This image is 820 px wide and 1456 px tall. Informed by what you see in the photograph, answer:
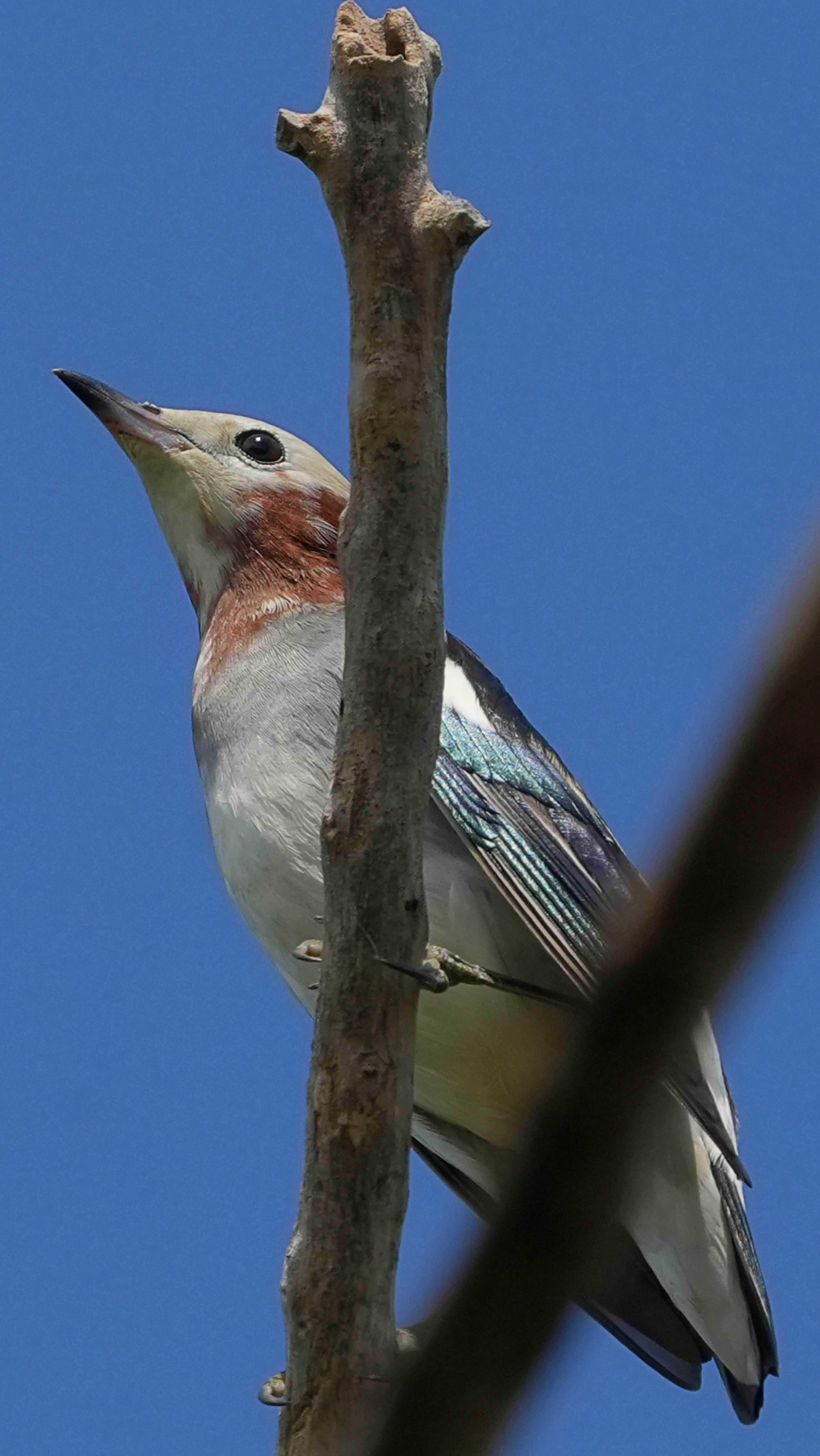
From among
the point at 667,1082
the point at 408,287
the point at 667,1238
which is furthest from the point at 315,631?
the point at 667,1082

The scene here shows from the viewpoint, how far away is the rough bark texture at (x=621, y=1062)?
1380 mm

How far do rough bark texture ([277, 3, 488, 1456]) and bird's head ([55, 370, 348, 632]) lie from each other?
13.0 ft

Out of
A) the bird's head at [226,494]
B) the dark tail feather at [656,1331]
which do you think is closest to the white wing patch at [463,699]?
the bird's head at [226,494]

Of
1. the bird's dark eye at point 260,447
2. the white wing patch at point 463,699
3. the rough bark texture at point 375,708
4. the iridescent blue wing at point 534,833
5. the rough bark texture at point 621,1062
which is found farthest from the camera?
the bird's dark eye at point 260,447

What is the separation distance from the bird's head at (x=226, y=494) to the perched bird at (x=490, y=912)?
0.46 m

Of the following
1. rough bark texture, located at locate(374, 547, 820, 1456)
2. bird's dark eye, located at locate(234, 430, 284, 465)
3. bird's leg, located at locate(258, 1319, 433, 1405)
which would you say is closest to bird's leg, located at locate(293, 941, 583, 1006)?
bird's leg, located at locate(258, 1319, 433, 1405)

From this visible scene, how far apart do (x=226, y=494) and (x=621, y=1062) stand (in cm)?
782

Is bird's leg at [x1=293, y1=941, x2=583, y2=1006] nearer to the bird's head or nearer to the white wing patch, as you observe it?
the white wing patch

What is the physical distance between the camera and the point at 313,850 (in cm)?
720

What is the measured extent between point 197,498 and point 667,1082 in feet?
25.3

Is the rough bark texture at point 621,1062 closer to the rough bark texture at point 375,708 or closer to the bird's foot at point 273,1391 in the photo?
the rough bark texture at point 375,708

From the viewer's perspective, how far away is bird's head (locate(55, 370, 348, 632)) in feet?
29.4

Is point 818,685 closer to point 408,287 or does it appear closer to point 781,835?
point 781,835

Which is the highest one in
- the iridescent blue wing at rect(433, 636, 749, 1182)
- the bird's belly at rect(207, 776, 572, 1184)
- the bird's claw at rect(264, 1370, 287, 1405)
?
the iridescent blue wing at rect(433, 636, 749, 1182)
